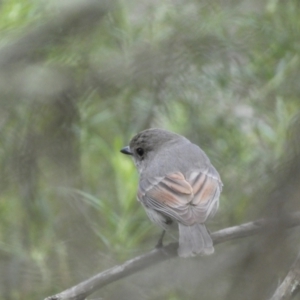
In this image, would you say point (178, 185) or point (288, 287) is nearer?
point (288, 287)

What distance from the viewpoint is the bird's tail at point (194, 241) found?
347 centimetres

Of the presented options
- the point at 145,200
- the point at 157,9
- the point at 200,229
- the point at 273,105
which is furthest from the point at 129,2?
the point at 200,229

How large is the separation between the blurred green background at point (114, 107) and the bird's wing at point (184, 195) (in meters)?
0.19

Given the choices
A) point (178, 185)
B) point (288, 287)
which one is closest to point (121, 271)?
point (288, 287)

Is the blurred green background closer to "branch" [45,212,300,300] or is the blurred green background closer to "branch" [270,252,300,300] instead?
"branch" [45,212,300,300]

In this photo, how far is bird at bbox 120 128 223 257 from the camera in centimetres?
383

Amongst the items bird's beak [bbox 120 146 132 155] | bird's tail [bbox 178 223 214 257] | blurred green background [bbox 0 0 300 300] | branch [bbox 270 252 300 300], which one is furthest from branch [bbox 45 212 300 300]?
bird's beak [bbox 120 146 132 155]

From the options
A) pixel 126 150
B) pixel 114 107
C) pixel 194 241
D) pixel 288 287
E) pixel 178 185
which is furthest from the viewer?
pixel 114 107

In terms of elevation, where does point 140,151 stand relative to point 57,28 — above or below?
below

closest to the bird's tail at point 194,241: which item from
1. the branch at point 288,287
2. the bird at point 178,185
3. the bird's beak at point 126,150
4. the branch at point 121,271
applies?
the bird at point 178,185

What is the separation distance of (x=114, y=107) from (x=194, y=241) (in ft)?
6.75

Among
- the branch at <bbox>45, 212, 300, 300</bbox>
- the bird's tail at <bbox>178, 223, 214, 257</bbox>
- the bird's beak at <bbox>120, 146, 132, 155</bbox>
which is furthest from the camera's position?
the bird's beak at <bbox>120, 146, 132, 155</bbox>

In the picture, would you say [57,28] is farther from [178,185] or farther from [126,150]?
[178,185]

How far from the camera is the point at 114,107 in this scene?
5.39 meters
